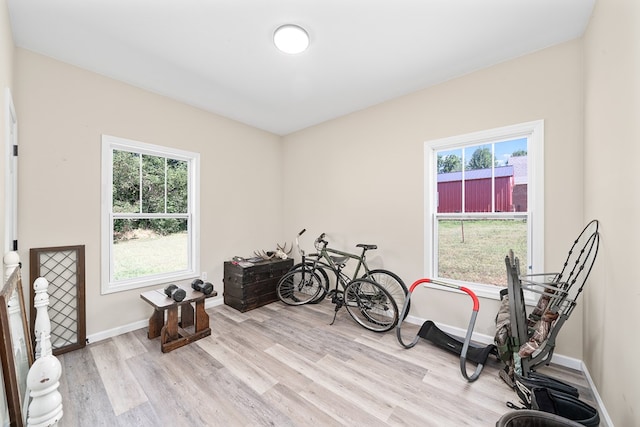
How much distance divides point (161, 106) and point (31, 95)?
105 cm

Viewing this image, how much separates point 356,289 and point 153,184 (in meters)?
2.73

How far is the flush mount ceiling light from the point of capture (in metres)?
1.95

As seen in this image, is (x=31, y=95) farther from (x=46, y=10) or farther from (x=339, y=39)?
(x=339, y=39)

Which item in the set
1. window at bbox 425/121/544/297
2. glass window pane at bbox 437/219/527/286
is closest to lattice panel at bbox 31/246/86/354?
window at bbox 425/121/544/297

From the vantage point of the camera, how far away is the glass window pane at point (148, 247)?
9.12ft

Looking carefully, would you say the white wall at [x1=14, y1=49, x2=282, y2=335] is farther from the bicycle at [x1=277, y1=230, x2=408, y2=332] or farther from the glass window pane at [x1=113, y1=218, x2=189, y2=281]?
the bicycle at [x1=277, y1=230, x2=408, y2=332]

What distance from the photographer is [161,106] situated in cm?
301

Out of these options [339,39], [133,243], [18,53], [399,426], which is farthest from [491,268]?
[18,53]

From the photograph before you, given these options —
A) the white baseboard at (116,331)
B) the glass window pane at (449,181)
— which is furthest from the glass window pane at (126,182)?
the glass window pane at (449,181)

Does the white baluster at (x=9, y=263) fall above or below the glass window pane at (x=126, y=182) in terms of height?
below

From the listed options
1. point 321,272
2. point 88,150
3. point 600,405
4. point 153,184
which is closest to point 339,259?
point 321,272

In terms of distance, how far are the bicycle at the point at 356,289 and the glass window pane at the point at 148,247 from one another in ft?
4.63

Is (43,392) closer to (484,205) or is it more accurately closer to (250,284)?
(250,284)

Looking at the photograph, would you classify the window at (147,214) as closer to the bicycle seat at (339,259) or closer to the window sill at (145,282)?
Answer: the window sill at (145,282)
